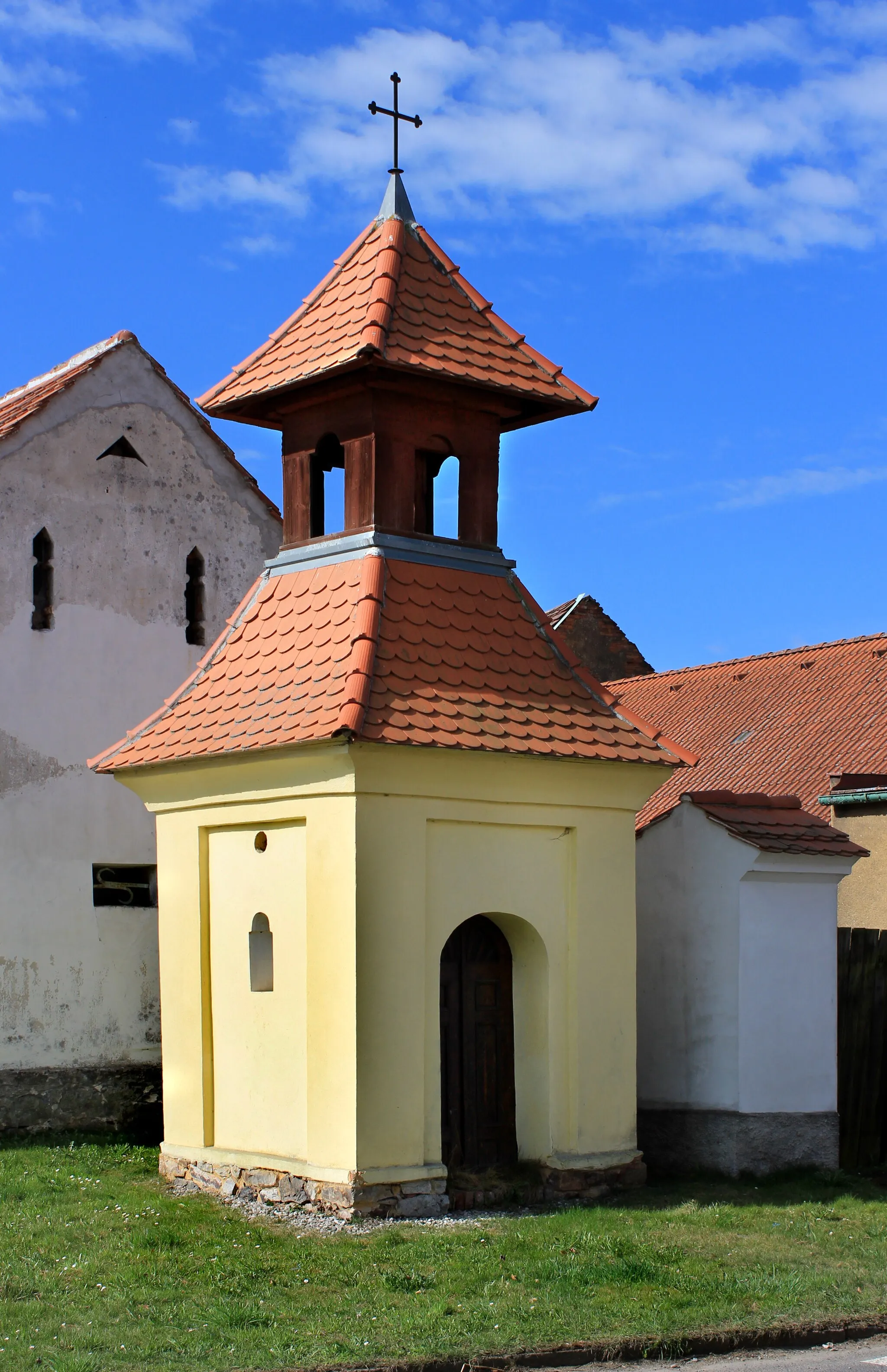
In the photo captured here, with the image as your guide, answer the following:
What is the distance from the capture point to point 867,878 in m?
16.9

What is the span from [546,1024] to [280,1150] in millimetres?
2080

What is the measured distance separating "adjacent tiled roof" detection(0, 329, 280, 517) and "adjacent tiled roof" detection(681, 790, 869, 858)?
565 cm

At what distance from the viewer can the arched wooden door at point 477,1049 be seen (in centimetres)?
1148

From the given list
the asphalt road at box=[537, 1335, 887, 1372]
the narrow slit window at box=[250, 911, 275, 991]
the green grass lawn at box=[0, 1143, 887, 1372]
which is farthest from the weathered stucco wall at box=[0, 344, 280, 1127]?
the asphalt road at box=[537, 1335, 887, 1372]

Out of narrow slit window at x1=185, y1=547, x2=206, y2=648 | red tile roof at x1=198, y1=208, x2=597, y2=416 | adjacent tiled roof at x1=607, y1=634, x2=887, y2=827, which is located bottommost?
adjacent tiled roof at x1=607, y1=634, x2=887, y2=827

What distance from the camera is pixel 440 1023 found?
1145 cm

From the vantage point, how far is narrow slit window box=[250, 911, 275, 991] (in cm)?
1154

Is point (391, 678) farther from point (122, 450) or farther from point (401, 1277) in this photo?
point (122, 450)


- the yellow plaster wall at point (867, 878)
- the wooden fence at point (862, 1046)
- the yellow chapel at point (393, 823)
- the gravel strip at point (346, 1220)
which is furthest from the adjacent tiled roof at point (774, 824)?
the yellow plaster wall at point (867, 878)

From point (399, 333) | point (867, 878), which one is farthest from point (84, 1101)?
point (867, 878)

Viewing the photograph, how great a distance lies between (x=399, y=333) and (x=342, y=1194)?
245 inches

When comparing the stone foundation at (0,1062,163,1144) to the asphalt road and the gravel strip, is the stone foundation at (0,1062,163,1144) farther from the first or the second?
the asphalt road

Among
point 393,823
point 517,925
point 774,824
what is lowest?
point 517,925

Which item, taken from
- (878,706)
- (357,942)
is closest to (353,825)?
(357,942)
